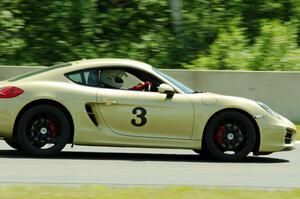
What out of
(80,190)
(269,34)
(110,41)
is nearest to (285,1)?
(269,34)

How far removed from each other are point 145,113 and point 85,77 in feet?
3.07

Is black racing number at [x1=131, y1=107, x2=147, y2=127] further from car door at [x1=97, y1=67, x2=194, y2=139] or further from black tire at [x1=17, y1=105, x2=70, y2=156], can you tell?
black tire at [x1=17, y1=105, x2=70, y2=156]

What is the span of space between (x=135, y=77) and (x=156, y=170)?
1.61m

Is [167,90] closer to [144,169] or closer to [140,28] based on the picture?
[144,169]

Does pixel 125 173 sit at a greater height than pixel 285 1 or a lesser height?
lesser

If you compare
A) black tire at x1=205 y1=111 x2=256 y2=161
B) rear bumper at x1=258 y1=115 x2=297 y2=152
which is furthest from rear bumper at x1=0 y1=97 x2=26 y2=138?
rear bumper at x1=258 y1=115 x2=297 y2=152

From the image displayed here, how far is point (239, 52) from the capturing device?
19.3m

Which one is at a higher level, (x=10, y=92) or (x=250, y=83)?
(x=10, y=92)

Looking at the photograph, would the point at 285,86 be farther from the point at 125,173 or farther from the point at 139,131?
the point at 125,173

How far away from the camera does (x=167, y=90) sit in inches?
389

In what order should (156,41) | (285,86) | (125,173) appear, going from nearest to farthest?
(125,173)
(285,86)
(156,41)

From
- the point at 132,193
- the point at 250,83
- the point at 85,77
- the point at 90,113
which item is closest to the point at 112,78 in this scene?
the point at 85,77

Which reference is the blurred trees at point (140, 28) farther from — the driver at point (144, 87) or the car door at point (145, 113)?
the car door at point (145, 113)

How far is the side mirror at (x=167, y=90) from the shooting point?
9.85m
